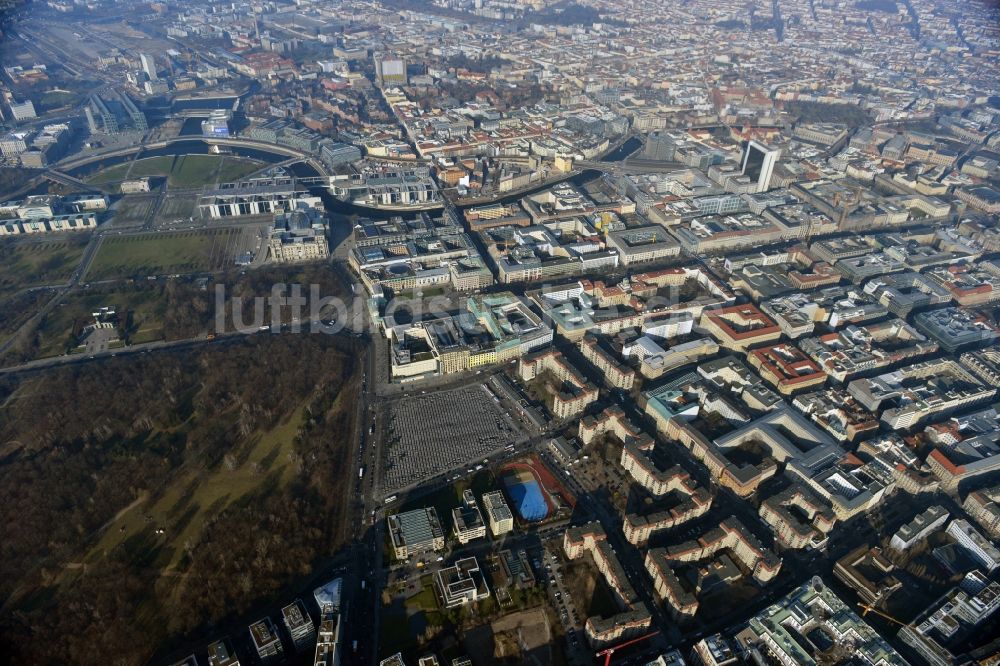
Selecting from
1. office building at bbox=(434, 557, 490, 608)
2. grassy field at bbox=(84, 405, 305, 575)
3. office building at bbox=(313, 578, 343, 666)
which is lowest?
grassy field at bbox=(84, 405, 305, 575)

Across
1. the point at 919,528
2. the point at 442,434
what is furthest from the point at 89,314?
the point at 919,528

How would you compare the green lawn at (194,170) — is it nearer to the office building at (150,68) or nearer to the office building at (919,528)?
the office building at (150,68)

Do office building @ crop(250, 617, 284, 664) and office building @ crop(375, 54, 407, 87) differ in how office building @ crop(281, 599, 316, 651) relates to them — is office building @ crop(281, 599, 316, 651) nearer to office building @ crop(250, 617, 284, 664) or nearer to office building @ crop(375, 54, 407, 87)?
office building @ crop(250, 617, 284, 664)

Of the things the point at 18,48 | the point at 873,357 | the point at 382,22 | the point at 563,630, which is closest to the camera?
the point at 563,630

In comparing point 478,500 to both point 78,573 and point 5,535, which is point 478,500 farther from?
point 5,535

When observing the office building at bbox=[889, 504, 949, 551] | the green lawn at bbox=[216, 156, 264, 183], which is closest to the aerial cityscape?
the office building at bbox=[889, 504, 949, 551]

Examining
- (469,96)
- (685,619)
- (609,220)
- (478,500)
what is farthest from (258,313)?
(469,96)

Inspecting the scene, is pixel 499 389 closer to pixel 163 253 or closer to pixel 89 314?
pixel 89 314
